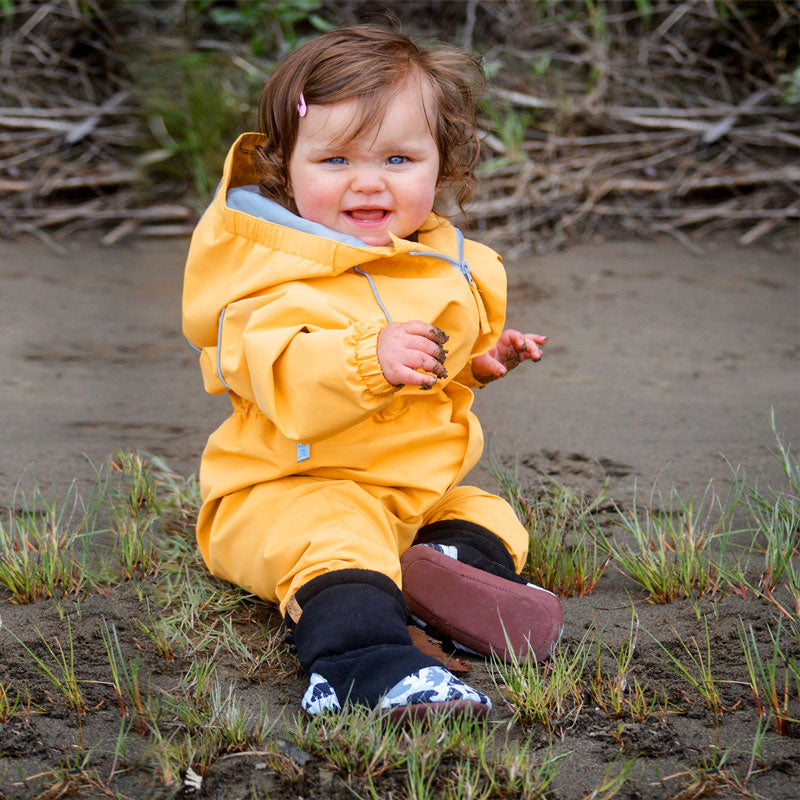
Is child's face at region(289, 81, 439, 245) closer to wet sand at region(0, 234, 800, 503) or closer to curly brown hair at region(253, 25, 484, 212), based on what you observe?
curly brown hair at region(253, 25, 484, 212)

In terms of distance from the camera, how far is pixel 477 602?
5.93ft

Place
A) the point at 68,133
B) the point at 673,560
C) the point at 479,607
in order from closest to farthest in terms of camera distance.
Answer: the point at 479,607 → the point at 673,560 → the point at 68,133

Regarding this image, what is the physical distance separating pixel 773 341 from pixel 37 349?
104 inches

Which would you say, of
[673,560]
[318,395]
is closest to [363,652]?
[318,395]

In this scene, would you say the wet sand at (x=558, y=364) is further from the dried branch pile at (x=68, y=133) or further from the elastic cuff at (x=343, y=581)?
the elastic cuff at (x=343, y=581)

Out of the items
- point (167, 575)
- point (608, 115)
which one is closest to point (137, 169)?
point (608, 115)

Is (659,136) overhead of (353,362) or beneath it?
beneath

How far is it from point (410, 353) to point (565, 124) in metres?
3.56

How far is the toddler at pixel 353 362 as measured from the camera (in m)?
1.68

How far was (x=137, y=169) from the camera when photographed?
15.9 feet

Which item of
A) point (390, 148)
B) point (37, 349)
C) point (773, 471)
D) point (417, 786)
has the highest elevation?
point (390, 148)

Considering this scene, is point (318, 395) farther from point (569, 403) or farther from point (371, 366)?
point (569, 403)

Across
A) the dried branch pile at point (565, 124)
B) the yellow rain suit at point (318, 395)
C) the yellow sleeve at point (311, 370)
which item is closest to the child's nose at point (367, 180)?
the yellow rain suit at point (318, 395)

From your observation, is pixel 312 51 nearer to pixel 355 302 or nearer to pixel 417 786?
pixel 355 302
